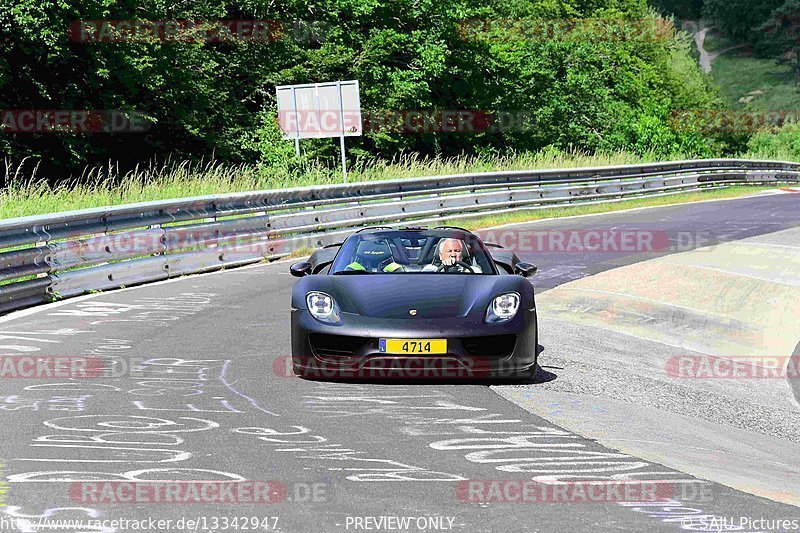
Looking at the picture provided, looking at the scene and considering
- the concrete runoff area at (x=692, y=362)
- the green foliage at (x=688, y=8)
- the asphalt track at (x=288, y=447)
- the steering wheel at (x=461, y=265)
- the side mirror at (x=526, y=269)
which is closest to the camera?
the asphalt track at (x=288, y=447)

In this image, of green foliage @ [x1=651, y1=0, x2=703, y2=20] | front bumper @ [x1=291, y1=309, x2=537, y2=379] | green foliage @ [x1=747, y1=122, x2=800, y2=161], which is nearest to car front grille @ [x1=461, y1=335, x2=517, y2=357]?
front bumper @ [x1=291, y1=309, x2=537, y2=379]

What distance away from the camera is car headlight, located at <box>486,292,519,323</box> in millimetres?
8977

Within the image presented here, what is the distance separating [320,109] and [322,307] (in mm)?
19434

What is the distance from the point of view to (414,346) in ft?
28.4

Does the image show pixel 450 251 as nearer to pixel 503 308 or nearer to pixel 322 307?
pixel 503 308

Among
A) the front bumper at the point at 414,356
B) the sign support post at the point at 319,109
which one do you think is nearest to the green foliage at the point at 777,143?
the sign support post at the point at 319,109

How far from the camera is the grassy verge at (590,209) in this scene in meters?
27.0

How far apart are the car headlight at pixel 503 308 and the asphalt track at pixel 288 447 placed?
22.0 inches

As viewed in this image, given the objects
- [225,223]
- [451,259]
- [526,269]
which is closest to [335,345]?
[451,259]

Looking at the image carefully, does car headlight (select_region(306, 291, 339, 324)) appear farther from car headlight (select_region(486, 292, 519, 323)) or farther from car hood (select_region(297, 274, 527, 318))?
car headlight (select_region(486, 292, 519, 323))

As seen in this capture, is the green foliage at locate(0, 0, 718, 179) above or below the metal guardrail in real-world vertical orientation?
above

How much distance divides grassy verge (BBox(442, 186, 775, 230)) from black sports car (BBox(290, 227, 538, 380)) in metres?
16.2

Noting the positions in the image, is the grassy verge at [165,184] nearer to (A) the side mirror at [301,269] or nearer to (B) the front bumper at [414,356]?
(A) the side mirror at [301,269]

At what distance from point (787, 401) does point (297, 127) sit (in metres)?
18.2
